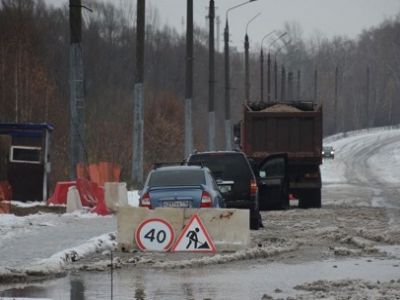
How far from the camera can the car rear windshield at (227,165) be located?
25984mm

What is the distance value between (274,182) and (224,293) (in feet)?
59.3

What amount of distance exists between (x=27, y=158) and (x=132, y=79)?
3470 inches

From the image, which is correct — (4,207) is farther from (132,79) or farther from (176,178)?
(132,79)

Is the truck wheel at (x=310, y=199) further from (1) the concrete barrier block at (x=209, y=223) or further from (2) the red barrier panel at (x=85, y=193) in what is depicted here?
(1) the concrete barrier block at (x=209, y=223)

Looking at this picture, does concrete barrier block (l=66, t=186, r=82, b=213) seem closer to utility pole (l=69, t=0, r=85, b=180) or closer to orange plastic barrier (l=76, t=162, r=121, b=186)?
utility pole (l=69, t=0, r=85, b=180)

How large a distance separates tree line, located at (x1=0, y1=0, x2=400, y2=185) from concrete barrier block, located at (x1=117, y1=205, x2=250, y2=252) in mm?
28234

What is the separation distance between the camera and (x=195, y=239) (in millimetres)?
18281

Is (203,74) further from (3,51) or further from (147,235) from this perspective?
(147,235)

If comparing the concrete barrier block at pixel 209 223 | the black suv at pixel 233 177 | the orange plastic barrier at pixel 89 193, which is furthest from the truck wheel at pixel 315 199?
the concrete barrier block at pixel 209 223

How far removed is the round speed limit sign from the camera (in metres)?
18.4

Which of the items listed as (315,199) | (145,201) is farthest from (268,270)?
(315,199)

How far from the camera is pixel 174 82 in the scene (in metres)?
134

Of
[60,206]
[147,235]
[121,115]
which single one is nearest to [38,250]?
[147,235]

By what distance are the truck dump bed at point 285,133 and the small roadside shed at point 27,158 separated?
20.5 feet
